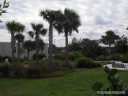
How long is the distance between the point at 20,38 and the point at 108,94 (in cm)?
5137

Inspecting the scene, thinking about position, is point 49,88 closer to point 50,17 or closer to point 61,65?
point 50,17

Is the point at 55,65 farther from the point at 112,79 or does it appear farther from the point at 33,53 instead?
the point at 33,53

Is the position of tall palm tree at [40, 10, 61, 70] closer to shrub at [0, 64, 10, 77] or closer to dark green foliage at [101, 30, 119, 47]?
shrub at [0, 64, 10, 77]

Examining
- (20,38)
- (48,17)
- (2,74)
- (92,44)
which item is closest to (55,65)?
(48,17)

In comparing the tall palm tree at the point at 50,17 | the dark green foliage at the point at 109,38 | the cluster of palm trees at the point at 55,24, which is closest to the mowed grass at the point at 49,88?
the tall palm tree at the point at 50,17

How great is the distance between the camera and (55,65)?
30281 mm

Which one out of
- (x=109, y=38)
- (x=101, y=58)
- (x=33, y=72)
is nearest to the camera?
(x=33, y=72)

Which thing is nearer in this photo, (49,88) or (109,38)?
(49,88)

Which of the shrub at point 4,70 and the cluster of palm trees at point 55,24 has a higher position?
the cluster of palm trees at point 55,24

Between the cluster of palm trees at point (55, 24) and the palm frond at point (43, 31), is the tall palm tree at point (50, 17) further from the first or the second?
the palm frond at point (43, 31)

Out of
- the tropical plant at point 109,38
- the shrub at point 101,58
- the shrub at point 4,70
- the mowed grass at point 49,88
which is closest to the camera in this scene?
the mowed grass at point 49,88

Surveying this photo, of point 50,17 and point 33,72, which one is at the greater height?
point 50,17

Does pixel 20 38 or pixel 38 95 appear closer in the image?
pixel 38 95

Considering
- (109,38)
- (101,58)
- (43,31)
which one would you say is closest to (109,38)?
(109,38)
